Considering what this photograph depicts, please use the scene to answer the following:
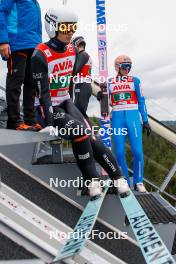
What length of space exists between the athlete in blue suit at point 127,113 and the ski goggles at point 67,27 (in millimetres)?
1951

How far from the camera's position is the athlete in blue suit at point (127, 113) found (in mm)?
4781

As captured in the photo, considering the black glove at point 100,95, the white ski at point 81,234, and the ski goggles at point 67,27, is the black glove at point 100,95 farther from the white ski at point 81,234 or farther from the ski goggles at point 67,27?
the white ski at point 81,234

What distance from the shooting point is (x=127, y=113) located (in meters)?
5.05

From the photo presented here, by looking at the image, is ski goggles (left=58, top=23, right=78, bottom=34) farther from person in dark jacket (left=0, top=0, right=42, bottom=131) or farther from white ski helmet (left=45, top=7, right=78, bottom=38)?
person in dark jacket (left=0, top=0, right=42, bottom=131)

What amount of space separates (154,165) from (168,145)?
0.28m

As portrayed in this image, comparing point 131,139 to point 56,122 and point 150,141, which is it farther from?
point 56,122

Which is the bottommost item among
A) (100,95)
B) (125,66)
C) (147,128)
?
(147,128)

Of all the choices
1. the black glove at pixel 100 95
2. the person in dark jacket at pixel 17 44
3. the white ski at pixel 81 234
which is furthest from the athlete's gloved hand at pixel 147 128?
the white ski at pixel 81 234

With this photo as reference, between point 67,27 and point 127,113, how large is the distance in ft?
7.17

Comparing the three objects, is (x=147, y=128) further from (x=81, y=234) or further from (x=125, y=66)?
(x=81, y=234)

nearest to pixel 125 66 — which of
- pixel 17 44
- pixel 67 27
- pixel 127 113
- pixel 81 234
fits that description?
pixel 127 113

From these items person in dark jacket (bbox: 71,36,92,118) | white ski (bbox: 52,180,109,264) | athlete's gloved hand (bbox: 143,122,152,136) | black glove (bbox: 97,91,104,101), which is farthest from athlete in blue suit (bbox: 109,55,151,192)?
white ski (bbox: 52,180,109,264)

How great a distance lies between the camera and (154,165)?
4141 mm

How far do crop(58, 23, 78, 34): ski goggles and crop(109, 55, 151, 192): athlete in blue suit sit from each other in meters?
1.95
